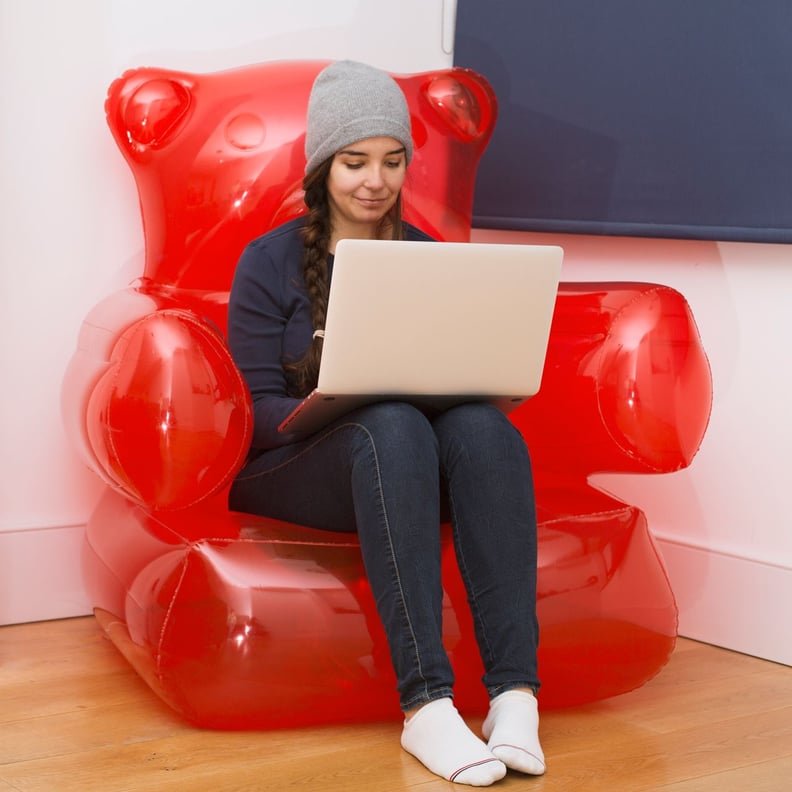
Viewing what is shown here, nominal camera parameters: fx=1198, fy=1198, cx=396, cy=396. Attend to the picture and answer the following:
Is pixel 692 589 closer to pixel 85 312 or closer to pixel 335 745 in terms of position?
pixel 335 745

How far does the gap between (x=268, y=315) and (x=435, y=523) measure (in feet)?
1.54

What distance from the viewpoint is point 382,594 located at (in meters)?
1.52

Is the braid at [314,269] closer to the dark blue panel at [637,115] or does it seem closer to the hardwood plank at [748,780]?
the dark blue panel at [637,115]

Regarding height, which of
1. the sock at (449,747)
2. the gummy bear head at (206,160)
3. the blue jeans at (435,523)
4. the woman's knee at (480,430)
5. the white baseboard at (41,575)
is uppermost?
the gummy bear head at (206,160)

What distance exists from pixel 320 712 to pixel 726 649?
0.86 meters

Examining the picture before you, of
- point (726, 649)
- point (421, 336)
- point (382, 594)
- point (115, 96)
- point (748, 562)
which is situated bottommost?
point (726, 649)

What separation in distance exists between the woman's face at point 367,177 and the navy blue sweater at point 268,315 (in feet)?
0.33

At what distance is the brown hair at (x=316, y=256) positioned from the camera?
5.90 feet

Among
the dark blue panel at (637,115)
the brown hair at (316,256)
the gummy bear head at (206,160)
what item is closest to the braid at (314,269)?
the brown hair at (316,256)

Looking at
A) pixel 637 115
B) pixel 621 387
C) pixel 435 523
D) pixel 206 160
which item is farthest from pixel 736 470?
pixel 206 160

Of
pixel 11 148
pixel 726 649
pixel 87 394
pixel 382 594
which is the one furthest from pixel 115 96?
pixel 726 649

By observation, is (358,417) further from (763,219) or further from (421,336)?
(763,219)

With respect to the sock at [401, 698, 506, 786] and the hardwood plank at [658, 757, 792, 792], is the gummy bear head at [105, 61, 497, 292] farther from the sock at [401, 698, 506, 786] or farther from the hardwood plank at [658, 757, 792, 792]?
the hardwood plank at [658, 757, 792, 792]

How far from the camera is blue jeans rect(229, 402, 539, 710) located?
150 centimetres
